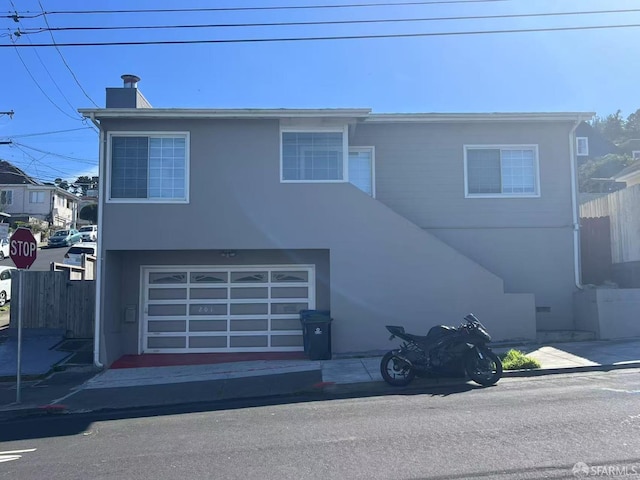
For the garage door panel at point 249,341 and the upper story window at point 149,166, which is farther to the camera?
the garage door panel at point 249,341

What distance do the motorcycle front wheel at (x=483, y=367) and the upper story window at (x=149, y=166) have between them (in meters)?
7.42

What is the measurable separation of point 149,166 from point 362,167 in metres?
5.52

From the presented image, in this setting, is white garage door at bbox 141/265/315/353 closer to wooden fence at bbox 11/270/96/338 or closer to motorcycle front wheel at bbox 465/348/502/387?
wooden fence at bbox 11/270/96/338

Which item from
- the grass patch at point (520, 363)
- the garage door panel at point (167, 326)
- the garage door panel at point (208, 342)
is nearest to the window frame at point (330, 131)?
the garage door panel at point (208, 342)

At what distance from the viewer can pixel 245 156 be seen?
12367mm

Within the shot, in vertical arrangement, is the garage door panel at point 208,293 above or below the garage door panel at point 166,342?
above

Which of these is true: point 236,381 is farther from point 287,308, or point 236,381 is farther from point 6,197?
point 6,197

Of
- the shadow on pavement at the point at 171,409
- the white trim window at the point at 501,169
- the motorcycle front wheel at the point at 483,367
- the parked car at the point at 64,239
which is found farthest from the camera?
the parked car at the point at 64,239

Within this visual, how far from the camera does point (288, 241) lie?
12266 mm

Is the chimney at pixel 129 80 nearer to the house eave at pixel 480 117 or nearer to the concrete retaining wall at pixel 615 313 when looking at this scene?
the house eave at pixel 480 117

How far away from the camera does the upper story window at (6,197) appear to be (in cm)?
5163

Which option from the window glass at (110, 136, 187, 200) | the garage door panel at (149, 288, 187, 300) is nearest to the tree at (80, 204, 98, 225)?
the garage door panel at (149, 288, 187, 300)

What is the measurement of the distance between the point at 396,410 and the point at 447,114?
352 inches

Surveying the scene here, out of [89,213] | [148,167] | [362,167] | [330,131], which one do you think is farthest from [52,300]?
[89,213]
